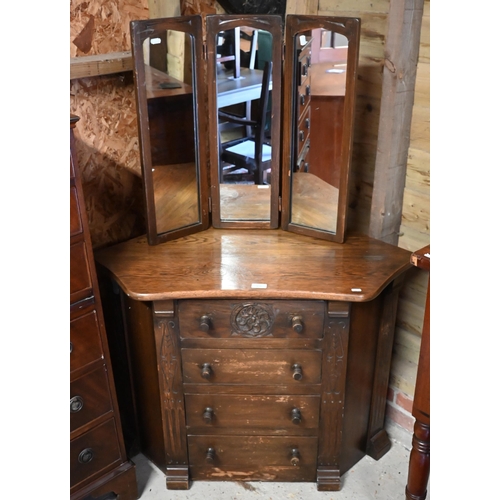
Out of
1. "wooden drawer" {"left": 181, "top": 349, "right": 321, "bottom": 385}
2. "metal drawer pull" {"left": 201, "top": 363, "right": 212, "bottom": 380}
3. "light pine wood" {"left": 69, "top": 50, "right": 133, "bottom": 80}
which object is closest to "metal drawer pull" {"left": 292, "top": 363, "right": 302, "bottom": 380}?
"wooden drawer" {"left": 181, "top": 349, "right": 321, "bottom": 385}

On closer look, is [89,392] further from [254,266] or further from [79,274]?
[254,266]

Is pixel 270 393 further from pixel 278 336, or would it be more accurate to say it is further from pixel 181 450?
pixel 181 450

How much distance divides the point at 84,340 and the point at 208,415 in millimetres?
449

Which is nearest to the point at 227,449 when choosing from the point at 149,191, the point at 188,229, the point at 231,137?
the point at 188,229

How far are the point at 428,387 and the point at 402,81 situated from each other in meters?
0.87

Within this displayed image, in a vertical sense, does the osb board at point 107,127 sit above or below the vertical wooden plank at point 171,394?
above

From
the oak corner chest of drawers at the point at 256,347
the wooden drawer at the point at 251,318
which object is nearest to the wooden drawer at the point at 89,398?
the oak corner chest of drawers at the point at 256,347

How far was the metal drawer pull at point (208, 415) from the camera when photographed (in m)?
1.77

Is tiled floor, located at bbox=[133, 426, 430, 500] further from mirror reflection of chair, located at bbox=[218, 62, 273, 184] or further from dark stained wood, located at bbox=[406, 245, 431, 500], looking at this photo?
mirror reflection of chair, located at bbox=[218, 62, 273, 184]

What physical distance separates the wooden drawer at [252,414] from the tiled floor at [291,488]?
0.22m

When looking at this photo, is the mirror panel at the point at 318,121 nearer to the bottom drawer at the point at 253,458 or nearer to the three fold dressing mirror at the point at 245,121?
the three fold dressing mirror at the point at 245,121

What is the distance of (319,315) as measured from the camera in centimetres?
165

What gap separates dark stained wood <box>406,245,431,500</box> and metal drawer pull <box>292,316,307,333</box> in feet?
1.10

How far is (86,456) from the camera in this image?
66.6 inches
